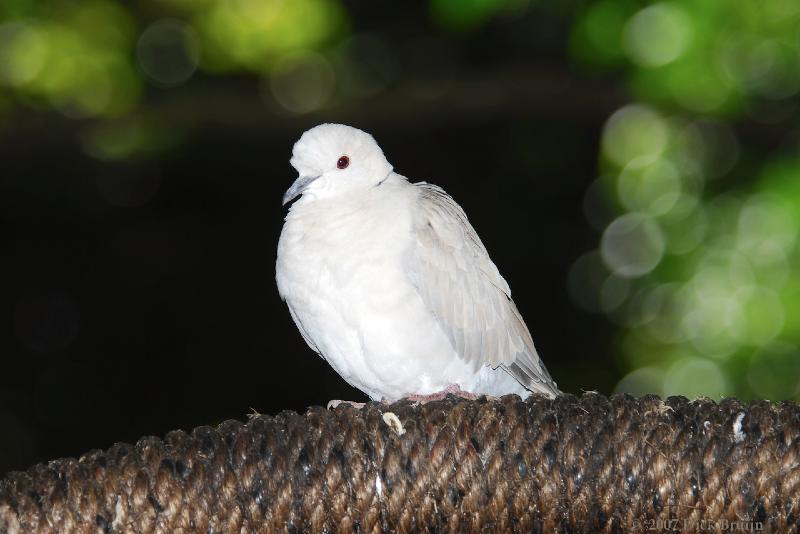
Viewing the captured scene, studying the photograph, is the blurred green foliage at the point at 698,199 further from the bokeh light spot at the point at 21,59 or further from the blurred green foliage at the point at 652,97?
the bokeh light spot at the point at 21,59

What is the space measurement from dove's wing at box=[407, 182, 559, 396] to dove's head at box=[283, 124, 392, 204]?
0.18m

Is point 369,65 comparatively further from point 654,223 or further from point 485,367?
point 485,367

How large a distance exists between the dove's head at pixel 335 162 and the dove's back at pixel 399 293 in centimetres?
5

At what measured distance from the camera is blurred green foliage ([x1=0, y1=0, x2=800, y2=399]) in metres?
5.09

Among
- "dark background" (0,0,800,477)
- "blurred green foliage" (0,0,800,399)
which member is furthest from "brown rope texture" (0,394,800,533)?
"dark background" (0,0,800,477)

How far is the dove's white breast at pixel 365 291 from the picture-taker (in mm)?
2885

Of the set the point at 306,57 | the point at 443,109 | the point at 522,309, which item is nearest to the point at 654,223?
the point at 522,309

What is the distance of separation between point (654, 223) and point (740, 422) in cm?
439

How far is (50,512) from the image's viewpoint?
5.58ft

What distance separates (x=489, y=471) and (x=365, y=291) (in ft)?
3.72

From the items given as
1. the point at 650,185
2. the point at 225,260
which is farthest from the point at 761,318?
the point at 225,260

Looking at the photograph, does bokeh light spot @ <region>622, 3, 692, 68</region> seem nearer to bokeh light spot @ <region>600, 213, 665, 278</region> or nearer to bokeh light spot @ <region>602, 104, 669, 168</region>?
bokeh light spot @ <region>602, 104, 669, 168</region>

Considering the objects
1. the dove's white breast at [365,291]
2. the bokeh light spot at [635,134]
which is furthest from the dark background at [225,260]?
the dove's white breast at [365,291]

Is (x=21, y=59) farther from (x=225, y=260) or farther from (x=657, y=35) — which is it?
(x=657, y=35)
